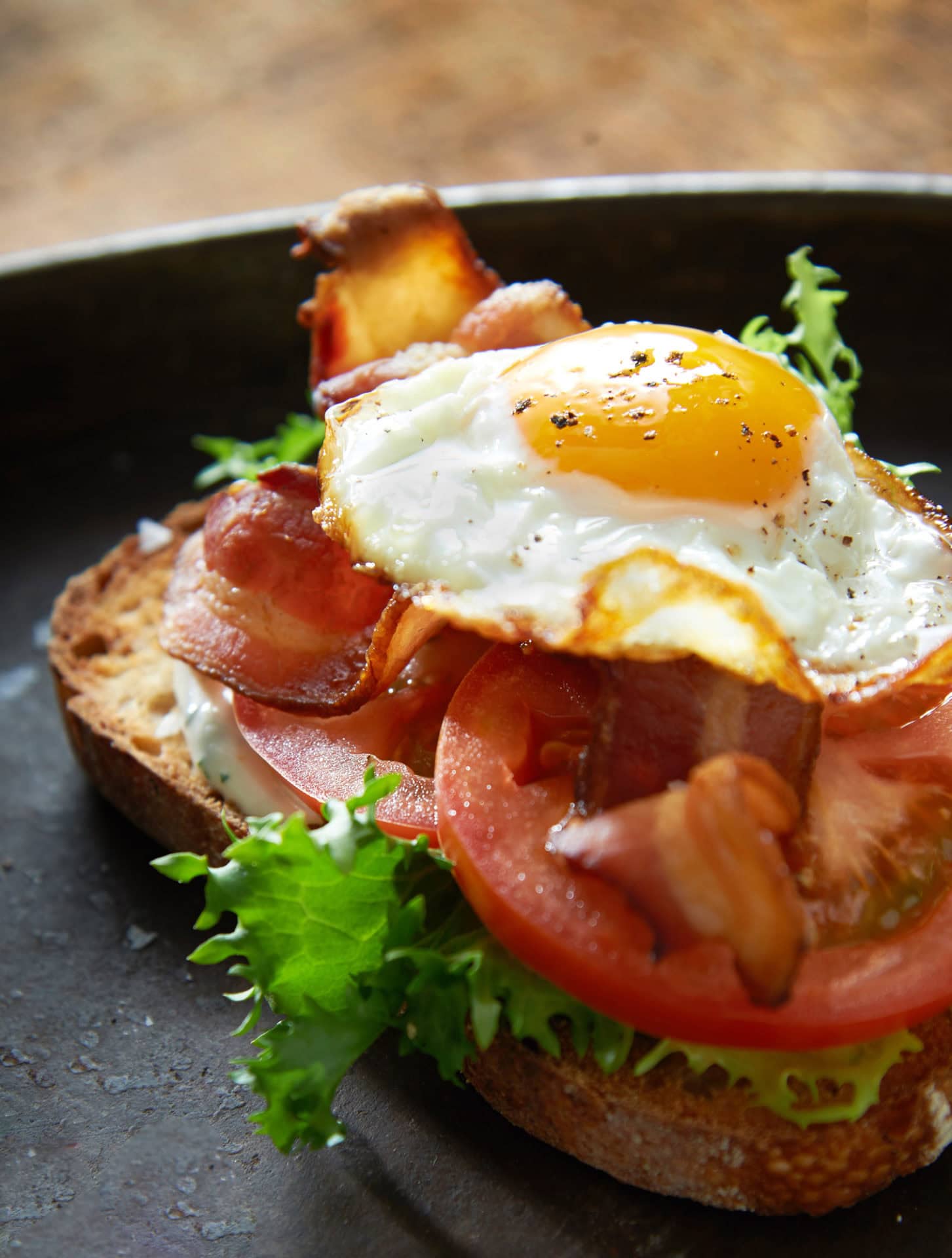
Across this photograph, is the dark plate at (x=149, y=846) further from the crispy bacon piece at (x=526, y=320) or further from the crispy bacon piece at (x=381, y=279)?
the crispy bacon piece at (x=526, y=320)

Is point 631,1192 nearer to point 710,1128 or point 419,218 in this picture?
point 710,1128

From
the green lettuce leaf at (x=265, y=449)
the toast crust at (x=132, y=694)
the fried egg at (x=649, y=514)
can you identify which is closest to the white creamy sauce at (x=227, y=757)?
the toast crust at (x=132, y=694)

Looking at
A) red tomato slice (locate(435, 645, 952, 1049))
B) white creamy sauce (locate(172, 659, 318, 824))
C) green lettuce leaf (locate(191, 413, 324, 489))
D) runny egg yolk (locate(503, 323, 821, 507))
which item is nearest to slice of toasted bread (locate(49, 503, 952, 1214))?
red tomato slice (locate(435, 645, 952, 1049))

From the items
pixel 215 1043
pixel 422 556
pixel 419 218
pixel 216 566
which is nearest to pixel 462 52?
pixel 419 218

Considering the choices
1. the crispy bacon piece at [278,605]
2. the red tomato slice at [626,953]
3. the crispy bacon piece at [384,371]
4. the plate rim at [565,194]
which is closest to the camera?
the red tomato slice at [626,953]

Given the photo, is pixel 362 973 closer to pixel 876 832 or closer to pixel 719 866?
pixel 719 866

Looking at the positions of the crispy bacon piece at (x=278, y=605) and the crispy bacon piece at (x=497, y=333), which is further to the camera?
the crispy bacon piece at (x=497, y=333)

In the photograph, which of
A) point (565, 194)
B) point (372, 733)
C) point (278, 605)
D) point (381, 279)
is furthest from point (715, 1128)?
point (565, 194)
